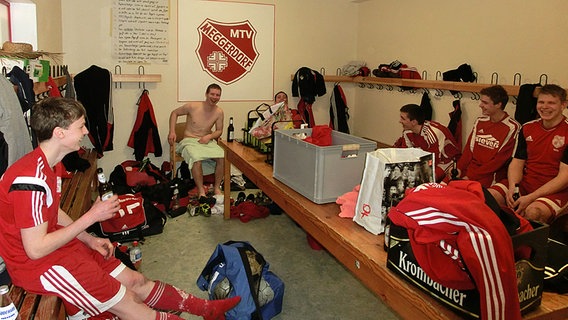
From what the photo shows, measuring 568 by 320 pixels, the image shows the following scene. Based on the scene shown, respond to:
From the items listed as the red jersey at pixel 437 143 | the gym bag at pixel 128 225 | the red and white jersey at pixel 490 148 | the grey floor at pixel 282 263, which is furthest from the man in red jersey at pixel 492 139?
the gym bag at pixel 128 225

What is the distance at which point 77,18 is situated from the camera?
15.4 ft

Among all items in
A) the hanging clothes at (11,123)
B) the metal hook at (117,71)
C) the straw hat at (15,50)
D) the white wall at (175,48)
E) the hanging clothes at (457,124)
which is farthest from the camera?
the metal hook at (117,71)

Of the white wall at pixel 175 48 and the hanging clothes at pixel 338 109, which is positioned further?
the hanging clothes at pixel 338 109

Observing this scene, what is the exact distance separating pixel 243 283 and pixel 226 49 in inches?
143

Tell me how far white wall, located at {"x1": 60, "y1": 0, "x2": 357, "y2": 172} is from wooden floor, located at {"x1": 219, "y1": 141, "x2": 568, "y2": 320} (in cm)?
284

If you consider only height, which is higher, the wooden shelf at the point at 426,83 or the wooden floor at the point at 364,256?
the wooden shelf at the point at 426,83

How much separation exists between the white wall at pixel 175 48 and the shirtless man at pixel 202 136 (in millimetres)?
498

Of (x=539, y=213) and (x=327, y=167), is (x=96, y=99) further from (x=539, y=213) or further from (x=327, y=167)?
(x=539, y=213)

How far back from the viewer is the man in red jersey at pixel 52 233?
5.07 feet

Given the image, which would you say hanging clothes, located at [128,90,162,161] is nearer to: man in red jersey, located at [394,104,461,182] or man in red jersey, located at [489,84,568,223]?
Answer: man in red jersey, located at [394,104,461,182]

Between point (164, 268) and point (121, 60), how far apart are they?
2.85 meters

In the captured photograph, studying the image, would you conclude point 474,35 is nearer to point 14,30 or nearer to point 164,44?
point 164,44

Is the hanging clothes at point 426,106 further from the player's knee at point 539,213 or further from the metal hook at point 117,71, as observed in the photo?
the metal hook at point 117,71

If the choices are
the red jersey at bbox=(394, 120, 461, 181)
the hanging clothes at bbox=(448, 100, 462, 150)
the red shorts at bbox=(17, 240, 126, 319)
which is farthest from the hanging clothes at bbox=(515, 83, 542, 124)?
the red shorts at bbox=(17, 240, 126, 319)
